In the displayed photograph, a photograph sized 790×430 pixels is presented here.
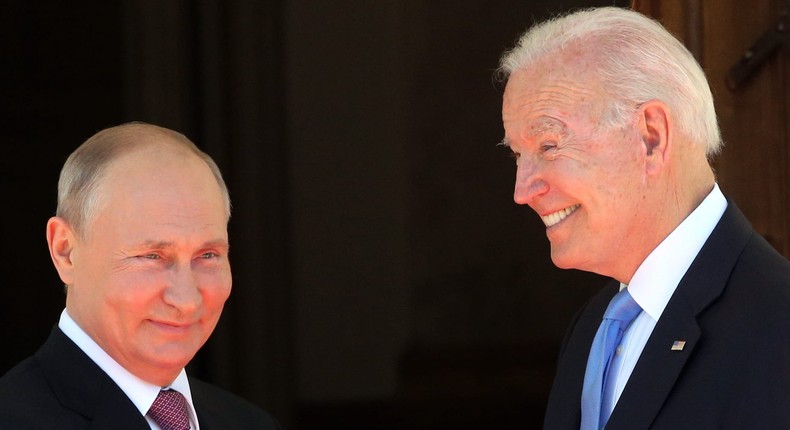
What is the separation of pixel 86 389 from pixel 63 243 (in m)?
0.30

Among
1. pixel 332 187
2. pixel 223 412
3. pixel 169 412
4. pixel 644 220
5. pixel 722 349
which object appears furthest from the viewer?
pixel 332 187

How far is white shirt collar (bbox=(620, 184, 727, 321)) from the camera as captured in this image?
2510 millimetres

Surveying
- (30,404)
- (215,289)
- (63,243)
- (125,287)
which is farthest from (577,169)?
(30,404)

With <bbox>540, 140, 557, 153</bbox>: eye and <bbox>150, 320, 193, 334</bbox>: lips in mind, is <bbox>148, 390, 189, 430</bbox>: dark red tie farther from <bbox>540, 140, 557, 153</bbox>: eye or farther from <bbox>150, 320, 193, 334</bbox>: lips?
<bbox>540, 140, 557, 153</bbox>: eye

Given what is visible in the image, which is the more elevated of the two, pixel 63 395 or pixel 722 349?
pixel 722 349

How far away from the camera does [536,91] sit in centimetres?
262

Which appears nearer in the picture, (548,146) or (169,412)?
(548,146)

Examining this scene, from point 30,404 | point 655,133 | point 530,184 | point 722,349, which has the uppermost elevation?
point 655,133

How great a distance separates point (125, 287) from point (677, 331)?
3.52 feet

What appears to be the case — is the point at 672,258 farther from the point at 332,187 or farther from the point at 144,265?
the point at 332,187

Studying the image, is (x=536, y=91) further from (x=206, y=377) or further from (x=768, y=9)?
(x=206, y=377)

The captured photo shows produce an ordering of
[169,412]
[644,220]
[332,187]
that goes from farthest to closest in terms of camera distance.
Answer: [332,187]
[169,412]
[644,220]

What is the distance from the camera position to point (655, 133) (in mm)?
2516

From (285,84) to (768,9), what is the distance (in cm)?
142
